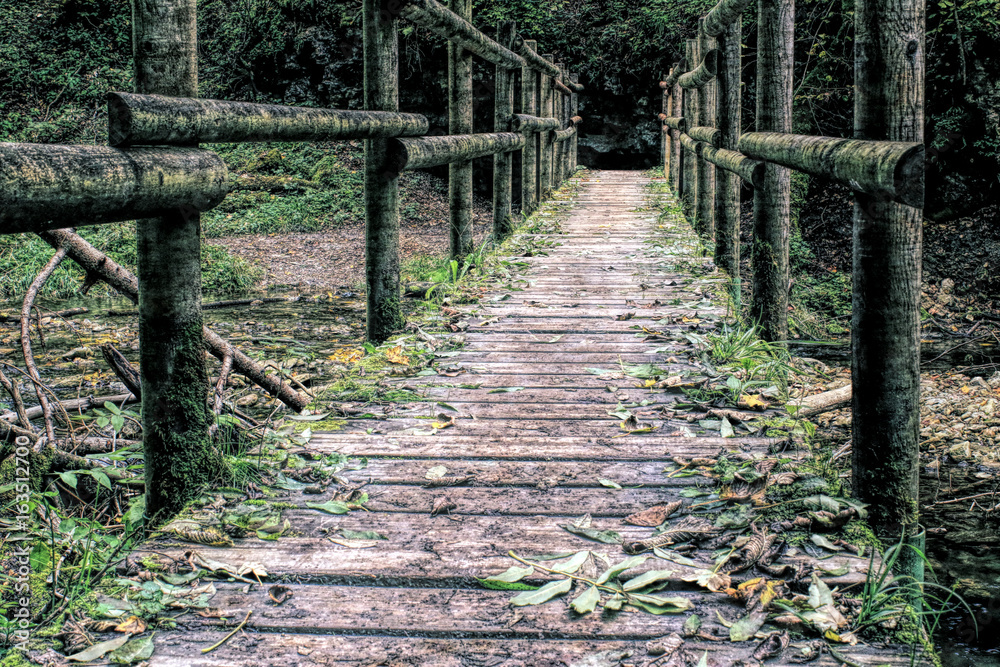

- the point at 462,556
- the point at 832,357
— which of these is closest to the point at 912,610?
the point at 462,556

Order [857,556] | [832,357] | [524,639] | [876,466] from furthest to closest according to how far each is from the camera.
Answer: [832,357] → [876,466] → [857,556] → [524,639]

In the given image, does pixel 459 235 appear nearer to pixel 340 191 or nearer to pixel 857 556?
pixel 857 556

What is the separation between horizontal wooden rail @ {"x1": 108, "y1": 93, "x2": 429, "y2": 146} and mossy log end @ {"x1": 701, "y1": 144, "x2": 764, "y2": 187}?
5.18 feet

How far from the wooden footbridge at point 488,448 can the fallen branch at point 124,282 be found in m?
0.01

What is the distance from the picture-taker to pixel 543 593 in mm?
1549

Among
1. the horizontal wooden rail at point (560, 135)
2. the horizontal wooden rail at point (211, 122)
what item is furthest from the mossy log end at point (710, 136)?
the horizontal wooden rail at point (560, 135)

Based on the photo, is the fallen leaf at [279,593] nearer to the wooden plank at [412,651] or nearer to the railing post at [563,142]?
the wooden plank at [412,651]

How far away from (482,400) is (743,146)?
1.52m

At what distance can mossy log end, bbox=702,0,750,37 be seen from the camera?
13.0ft

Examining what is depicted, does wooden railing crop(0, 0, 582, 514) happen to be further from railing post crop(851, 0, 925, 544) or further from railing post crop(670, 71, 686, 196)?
railing post crop(670, 71, 686, 196)

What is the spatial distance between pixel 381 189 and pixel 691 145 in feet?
13.3

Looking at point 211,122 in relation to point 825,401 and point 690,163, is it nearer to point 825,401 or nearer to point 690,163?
point 825,401

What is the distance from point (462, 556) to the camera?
1.70 metres

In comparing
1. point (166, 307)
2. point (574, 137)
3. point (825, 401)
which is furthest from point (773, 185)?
point (574, 137)
